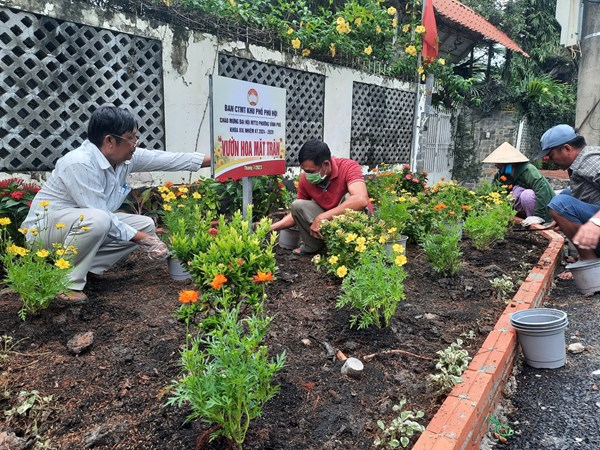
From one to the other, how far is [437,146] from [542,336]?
31.1 feet

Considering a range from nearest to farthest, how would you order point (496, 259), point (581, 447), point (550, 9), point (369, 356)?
point (581, 447), point (369, 356), point (496, 259), point (550, 9)

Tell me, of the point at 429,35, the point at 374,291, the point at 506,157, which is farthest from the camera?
the point at 429,35

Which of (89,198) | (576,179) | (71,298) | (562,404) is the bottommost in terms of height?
(562,404)

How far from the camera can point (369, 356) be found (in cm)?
215

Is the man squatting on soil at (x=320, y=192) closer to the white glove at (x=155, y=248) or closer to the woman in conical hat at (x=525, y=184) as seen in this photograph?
the white glove at (x=155, y=248)

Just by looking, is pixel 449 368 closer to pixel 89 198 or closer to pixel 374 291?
pixel 374 291

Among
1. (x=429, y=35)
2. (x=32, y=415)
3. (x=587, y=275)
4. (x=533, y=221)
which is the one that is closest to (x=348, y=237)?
(x=32, y=415)

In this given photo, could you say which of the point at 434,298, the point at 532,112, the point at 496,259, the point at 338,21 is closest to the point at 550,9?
the point at 532,112

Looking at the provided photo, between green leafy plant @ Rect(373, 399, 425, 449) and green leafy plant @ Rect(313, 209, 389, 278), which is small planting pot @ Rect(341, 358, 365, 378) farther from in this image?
green leafy plant @ Rect(313, 209, 389, 278)

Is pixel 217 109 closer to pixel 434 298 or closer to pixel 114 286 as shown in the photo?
pixel 114 286

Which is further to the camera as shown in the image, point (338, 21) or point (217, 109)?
point (338, 21)

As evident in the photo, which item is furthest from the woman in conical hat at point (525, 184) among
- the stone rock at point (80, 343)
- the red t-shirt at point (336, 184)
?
the stone rock at point (80, 343)

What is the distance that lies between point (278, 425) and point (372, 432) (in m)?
0.36

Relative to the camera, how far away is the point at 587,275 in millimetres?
3457
